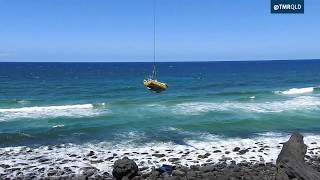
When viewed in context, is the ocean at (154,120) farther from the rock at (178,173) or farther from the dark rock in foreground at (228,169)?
the rock at (178,173)

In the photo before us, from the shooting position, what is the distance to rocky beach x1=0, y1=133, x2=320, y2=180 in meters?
19.2

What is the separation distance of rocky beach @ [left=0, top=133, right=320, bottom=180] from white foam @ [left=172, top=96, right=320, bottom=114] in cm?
1292

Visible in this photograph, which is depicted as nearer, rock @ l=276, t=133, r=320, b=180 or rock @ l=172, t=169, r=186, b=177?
rock @ l=276, t=133, r=320, b=180

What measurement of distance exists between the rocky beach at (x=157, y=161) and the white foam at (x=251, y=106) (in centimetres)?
1292

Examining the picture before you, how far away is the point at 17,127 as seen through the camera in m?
31.6

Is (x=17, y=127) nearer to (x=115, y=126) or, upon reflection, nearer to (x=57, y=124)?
(x=57, y=124)

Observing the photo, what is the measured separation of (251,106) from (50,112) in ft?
55.2

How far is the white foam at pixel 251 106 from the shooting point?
38675mm

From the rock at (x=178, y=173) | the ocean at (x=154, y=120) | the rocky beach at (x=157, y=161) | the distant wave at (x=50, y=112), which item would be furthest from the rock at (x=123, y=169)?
the distant wave at (x=50, y=112)

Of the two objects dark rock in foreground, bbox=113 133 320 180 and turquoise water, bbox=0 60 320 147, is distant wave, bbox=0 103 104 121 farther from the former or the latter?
dark rock in foreground, bbox=113 133 320 180

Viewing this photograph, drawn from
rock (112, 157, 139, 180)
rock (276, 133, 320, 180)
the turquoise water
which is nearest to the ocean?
the turquoise water

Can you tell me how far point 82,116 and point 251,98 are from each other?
Result: 18.2 meters

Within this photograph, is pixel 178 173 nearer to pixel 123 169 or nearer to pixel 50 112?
pixel 123 169

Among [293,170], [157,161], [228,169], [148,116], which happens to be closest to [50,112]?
[148,116]
